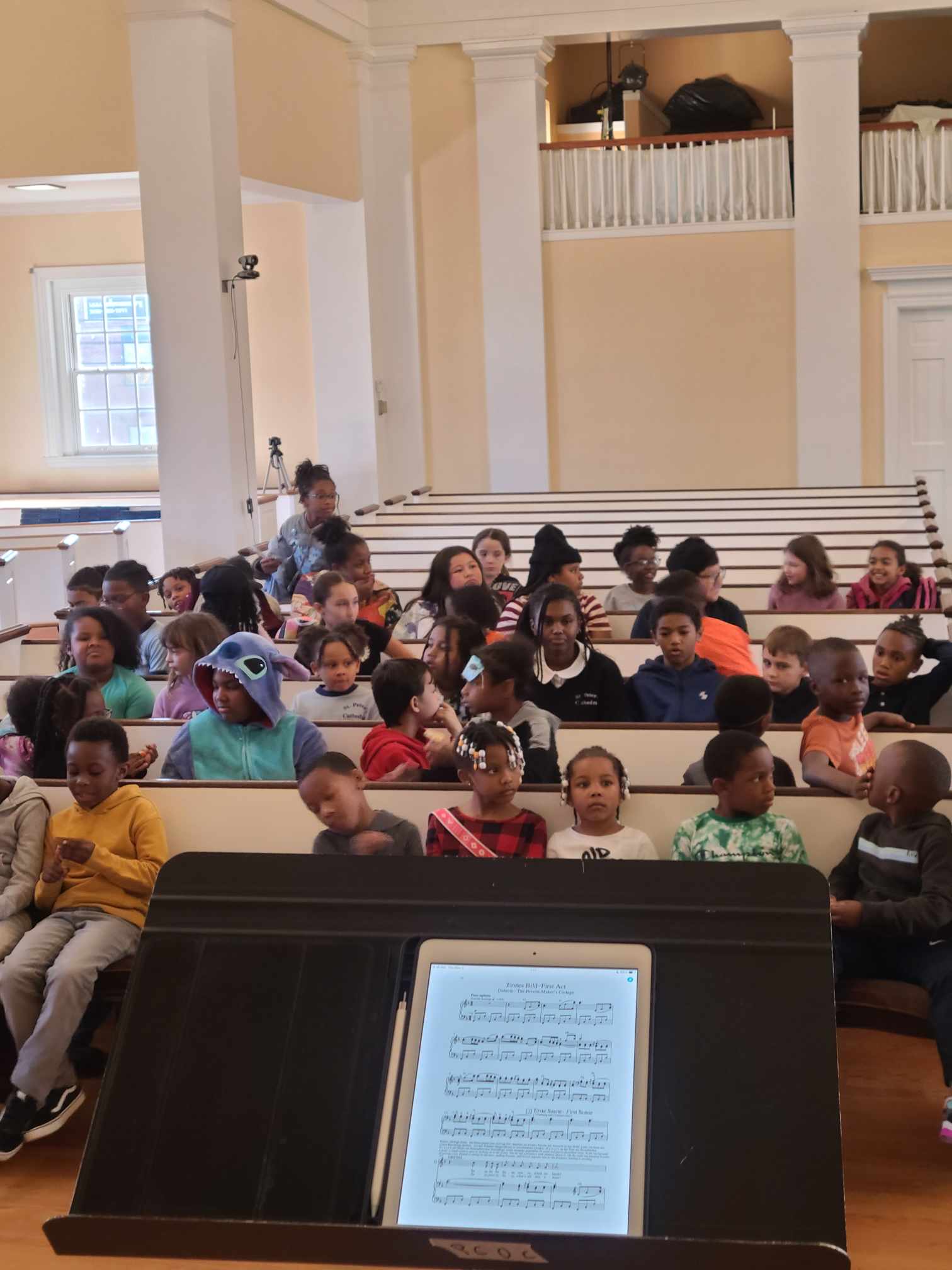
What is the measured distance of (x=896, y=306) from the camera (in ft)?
41.2

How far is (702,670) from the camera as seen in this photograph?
15.6 feet

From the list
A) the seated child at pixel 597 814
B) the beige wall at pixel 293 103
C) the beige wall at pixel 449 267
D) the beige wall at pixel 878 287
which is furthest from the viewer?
the beige wall at pixel 449 267

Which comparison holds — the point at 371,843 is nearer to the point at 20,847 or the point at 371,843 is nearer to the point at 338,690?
the point at 20,847

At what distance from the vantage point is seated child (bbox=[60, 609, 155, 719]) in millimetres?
4914

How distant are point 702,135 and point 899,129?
1.60 m

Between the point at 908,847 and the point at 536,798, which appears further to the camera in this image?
the point at 536,798

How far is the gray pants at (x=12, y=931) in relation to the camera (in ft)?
11.7

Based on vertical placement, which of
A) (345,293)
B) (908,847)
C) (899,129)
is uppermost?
(899,129)

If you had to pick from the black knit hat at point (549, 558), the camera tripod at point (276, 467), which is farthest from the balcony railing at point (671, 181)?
the black knit hat at point (549, 558)

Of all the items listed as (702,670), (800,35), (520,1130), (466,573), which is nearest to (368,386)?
(800,35)

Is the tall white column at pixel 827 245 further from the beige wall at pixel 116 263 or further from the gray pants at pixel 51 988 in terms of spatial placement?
the gray pants at pixel 51 988

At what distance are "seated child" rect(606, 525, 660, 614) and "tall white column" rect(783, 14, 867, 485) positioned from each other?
6508 mm

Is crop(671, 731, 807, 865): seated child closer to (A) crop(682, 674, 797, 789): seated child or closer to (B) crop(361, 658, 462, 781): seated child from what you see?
(A) crop(682, 674, 797, 789): seated child

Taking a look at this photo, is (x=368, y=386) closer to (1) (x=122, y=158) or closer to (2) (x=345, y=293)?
(2) (x=345, y=293)
